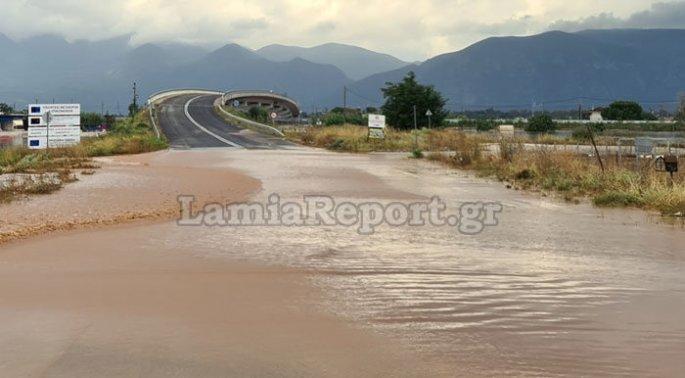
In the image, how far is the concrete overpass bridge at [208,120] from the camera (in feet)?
135

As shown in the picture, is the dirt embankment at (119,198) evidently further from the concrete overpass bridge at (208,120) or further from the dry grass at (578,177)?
the concrete overpass bridge at (208,120)

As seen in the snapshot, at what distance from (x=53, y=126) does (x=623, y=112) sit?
71933 millimetres

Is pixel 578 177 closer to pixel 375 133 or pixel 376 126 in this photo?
pixel 376 126

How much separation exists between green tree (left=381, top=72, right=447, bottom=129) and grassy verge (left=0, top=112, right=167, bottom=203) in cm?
2117

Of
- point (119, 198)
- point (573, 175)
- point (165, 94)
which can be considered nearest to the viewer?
point (119, 198)

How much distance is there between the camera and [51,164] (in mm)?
21922

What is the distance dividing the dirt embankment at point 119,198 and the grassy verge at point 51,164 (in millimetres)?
438

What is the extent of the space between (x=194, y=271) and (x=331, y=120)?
59.1 meters

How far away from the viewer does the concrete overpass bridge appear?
41000 mm

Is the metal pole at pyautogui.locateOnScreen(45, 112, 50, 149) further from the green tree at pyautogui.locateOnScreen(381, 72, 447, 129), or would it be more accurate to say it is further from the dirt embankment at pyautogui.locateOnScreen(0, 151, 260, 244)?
the green tree at pyautogui.locateOnScreen(381, 72, 447, 129)

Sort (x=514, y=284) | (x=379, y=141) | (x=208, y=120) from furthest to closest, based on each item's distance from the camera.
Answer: (x=208, y=120) → (x=379, y=141) → (x=514, y=284)

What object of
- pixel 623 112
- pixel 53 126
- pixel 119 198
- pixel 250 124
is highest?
pixel 623 112

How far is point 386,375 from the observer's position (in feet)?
14.9

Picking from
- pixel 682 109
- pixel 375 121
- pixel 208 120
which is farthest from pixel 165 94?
pixel 682 109
